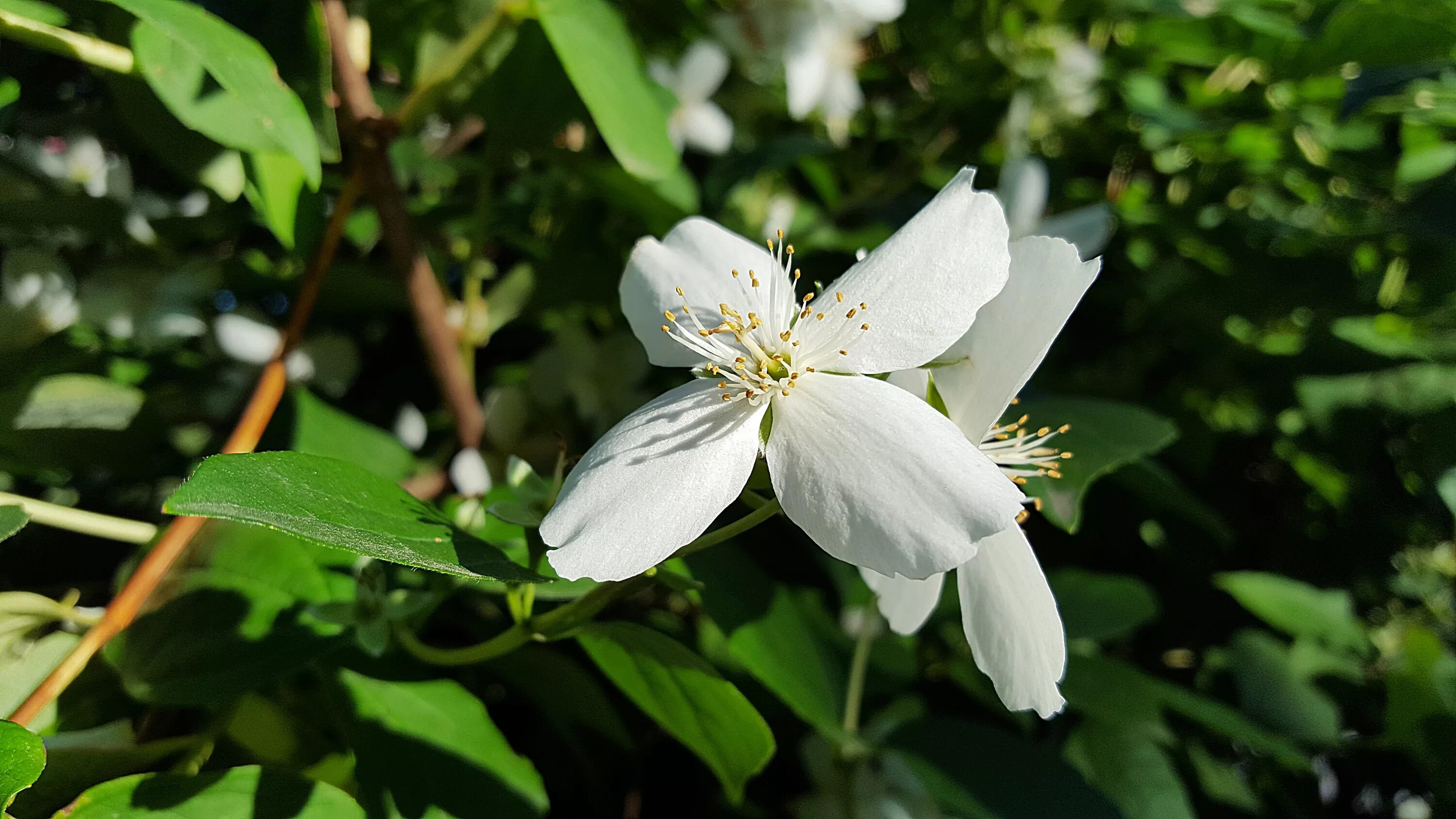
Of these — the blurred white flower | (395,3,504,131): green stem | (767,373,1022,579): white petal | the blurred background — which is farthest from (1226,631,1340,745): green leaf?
the blurred white flower

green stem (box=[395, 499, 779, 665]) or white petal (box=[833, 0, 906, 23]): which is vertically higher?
white petal (box=[833, 0, 906, 23])

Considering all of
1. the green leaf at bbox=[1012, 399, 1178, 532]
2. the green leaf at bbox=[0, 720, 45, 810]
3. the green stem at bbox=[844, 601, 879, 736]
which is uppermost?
the green leaf at bbox=[1012, 399, 1178, 532]

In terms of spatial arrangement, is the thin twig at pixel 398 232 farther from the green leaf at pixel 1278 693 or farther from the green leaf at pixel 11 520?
the green leaf at pixel 1278 693

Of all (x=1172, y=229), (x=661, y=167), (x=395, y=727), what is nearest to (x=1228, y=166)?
(x=1172, y=229)

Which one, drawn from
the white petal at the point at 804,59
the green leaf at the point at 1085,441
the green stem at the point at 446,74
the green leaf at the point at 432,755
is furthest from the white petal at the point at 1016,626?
the white petal at the point at 804,59

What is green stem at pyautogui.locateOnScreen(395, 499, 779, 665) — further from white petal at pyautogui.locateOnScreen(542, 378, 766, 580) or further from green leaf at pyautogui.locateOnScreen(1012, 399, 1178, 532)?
green leaf at pyautogui.locateOnScreen(1012, 399, 1178, 532)

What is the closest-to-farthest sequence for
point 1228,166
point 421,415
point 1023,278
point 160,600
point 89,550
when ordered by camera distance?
point 1023,278
point 160,600
point 89,550
point 421,415
point 1228,166

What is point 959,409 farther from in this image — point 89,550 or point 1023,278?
point 89,550
